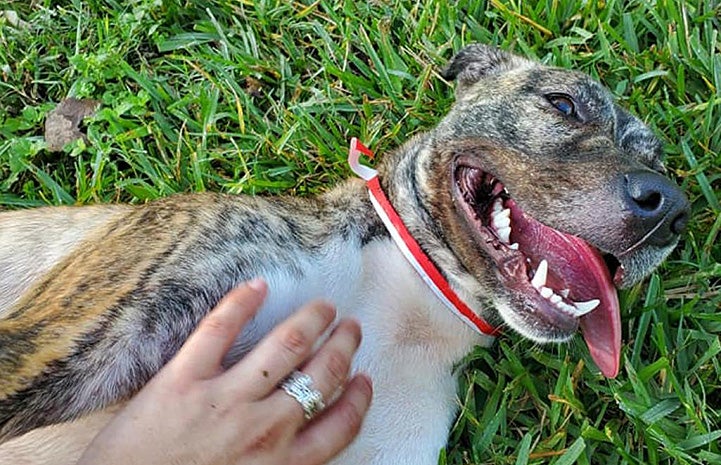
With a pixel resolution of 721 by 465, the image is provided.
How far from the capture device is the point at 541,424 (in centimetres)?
385

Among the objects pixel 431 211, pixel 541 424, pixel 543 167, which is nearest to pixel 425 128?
pixel 431 211

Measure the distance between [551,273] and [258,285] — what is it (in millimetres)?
1152

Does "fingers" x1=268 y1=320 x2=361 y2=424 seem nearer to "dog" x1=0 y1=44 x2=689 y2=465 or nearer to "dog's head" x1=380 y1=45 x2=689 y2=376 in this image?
"dog" x1=0 y1=44 x2=689 y2=465

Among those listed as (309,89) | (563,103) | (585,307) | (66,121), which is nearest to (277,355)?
(585,307)

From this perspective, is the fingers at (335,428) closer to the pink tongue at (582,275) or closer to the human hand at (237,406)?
the human hand at (237,406)

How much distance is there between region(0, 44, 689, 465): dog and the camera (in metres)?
3.00

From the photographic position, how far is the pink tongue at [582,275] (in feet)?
10.9

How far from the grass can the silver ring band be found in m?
1.11

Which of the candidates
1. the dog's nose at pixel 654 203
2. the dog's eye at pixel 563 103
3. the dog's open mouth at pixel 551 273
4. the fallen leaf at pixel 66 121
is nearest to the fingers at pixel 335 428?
the dog's open mouth at pixel 551 273

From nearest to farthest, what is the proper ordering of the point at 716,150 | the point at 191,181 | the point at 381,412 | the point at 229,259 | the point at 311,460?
the point at 311,460 < the point at 229,259 < the point at 381,412 < the point at 716,150 < the point at 191,181

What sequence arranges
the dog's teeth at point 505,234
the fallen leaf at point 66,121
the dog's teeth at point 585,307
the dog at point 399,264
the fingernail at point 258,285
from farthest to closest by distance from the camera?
the fallen leaf at point 66,121 < the dog's teeth at point 505,234 < the dog's teeth at point 585,307 < the fingernail at point 258,285 < the dog at point 399,264

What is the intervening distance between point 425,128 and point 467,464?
186 centimetres

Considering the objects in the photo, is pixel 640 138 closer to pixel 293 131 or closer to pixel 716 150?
pixel 716 150

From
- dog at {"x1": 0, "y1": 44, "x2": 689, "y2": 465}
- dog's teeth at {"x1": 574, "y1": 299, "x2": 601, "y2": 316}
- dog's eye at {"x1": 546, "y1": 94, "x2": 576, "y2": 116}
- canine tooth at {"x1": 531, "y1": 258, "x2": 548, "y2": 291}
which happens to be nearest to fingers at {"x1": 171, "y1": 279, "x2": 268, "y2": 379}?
dog at {"x1": 0, "y1": 44, "x2": 689, "y2": 465}
